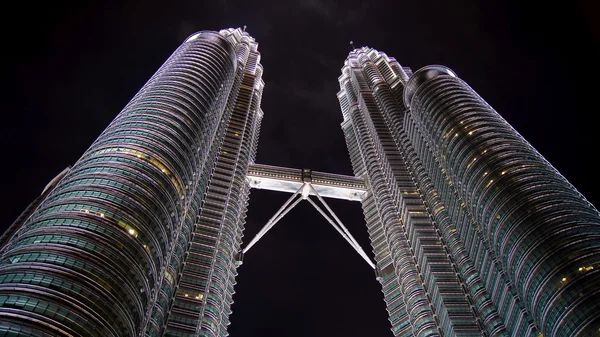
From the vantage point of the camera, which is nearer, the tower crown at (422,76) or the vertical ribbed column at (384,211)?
the vertical ribbed column at (384,211)

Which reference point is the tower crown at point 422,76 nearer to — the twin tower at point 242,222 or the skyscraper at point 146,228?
the twin tower at point 242,222

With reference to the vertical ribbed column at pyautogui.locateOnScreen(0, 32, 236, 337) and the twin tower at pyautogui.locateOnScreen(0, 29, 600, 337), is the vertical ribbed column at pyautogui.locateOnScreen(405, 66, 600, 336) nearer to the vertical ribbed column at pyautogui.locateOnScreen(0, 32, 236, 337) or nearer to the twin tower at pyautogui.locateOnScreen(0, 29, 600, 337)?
the twin tower at pyautogui.locateOnScreen(0, 29, 600, 337)

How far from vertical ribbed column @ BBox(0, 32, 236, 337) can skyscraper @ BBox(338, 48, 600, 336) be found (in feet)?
137

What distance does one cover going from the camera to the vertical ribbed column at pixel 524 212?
5881 centimetres

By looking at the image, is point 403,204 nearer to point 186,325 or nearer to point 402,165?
point 402,165

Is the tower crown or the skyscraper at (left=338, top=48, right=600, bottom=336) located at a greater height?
the tower crown

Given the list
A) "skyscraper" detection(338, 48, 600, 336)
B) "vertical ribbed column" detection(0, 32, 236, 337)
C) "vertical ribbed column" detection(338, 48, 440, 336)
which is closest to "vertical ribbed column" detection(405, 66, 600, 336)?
"skyscraper" detection(338, 48, 600, 336)

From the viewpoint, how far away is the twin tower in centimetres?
5072

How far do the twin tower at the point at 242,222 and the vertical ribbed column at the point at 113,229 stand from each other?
169mm

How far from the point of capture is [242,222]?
348ft

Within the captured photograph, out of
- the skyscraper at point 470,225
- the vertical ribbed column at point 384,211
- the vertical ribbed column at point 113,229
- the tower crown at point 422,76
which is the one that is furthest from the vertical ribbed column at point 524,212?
the vertical ribbed column at point 113,229

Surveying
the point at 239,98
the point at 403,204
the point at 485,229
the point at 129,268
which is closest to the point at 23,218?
the point at 239,98

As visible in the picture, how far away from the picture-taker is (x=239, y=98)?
134m

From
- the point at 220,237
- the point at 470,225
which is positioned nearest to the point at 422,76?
the point at 470,225
